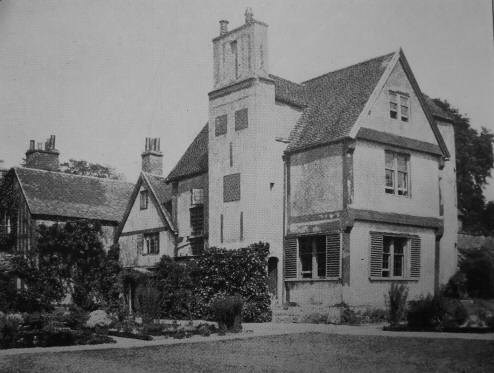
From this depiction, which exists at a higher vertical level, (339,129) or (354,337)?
(339,129)

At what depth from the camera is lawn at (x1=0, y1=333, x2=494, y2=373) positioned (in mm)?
8617

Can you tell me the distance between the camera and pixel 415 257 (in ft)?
65.2

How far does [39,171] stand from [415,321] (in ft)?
80.0

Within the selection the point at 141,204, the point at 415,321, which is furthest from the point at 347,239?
the point at 141,204

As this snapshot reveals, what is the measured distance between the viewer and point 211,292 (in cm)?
2009

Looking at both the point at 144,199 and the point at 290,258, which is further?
the point at 144,199

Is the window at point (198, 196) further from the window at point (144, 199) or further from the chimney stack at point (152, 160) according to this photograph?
the chimney stack at point (152, 160)

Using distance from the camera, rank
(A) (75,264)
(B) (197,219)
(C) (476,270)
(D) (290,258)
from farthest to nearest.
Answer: (B) (197,219) → (A) (75,264) → (D) (290,258) → (C) (476,270)

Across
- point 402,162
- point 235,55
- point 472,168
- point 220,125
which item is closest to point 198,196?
point 220,125

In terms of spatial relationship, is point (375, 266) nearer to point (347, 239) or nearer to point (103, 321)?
point (347, 239)

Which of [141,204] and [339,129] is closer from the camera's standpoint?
[339,129]

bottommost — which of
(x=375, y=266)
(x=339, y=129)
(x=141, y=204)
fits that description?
(x=375, y=266)

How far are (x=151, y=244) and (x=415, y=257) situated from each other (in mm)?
12675

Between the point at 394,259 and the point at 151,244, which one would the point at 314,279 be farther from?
the point at 151,244
